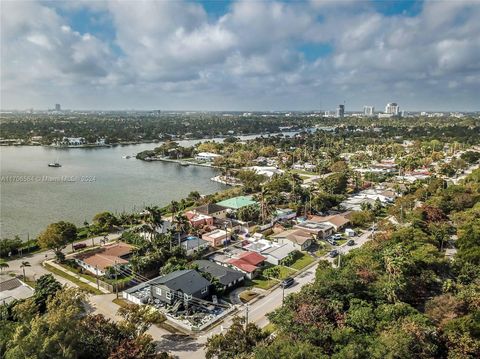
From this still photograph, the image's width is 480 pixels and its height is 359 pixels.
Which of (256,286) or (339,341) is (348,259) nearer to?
(256,286)

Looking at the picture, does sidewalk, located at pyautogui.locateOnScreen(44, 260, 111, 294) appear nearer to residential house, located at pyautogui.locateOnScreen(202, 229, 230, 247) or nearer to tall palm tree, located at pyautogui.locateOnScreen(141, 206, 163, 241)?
tall palm tree, located at pyautogui.locateOnScreen(141, 206, 163, 241)

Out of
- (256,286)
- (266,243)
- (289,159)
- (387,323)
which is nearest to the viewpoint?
(387,323)

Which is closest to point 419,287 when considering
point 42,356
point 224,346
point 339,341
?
point 339,341

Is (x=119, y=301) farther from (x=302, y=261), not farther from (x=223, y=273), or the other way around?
(x=302, y=261)

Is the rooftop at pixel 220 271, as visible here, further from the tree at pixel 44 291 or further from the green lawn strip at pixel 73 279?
the tree at pixel 44 291

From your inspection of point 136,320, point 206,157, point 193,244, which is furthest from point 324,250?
point 206,157

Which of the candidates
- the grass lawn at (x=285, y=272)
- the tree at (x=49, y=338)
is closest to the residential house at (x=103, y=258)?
the tree at (x=49, y=338)

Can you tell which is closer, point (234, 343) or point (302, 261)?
point (234, 343)
